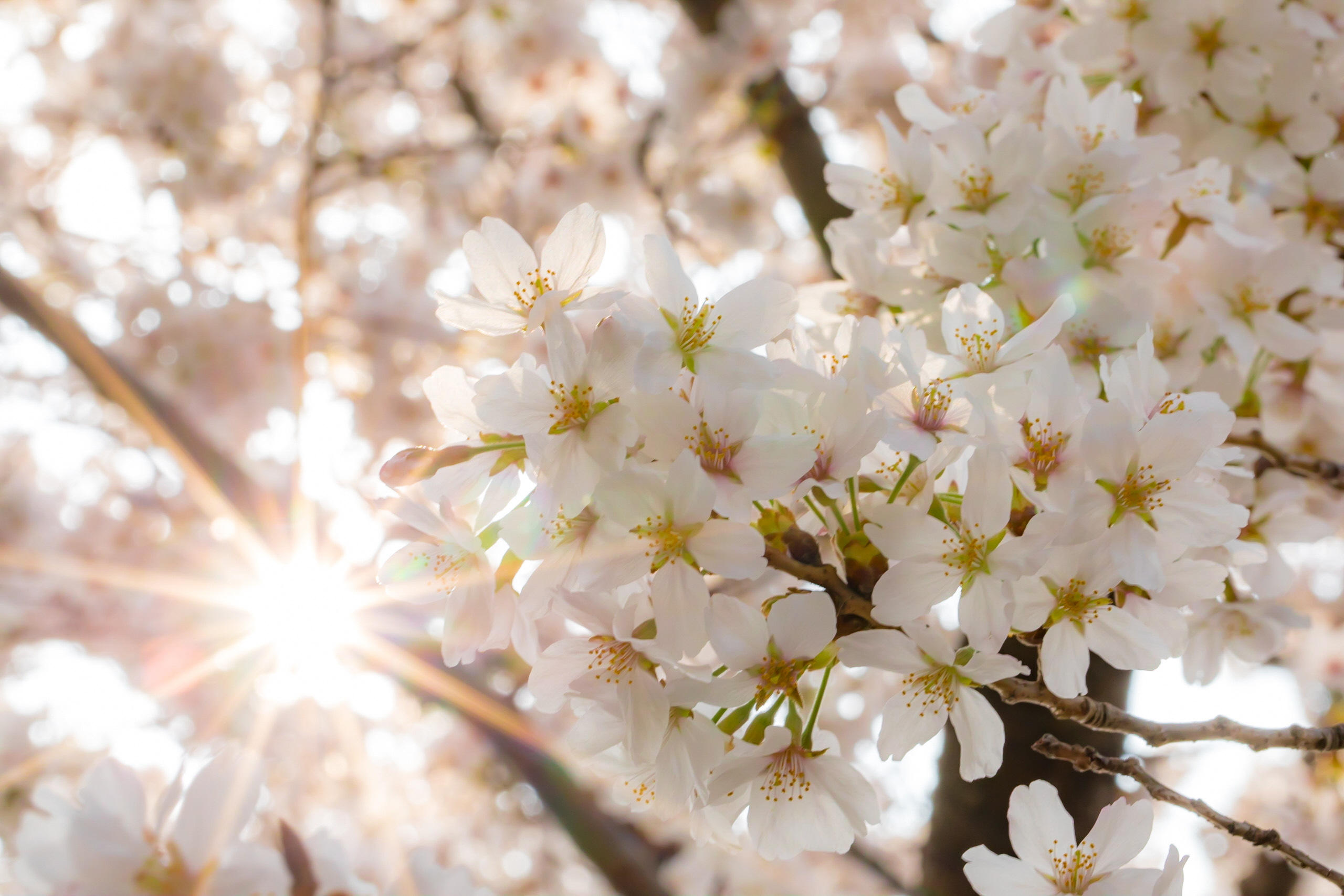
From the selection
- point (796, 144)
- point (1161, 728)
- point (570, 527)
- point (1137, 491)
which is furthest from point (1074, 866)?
point (796, 144)

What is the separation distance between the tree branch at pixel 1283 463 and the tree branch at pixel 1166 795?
596 millimetres

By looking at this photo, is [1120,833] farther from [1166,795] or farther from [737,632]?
[737,632]

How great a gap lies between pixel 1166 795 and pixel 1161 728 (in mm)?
63

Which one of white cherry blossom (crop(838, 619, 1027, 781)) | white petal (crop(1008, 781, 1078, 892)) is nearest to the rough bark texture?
white petal (crop(1008, 781, 1078, 892))

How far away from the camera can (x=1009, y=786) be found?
150 cm

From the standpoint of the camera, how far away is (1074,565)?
0.75 meters

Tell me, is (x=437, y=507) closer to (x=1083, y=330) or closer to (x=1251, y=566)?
(x=1083, y=330)

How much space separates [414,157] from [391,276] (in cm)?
70

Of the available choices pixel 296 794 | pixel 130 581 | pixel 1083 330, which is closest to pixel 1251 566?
pixel 1083 330

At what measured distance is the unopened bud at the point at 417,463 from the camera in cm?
78

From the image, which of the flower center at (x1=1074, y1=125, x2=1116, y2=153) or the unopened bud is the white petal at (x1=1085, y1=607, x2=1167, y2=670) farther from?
the flower center at (x1=1074, y1=125, x2=1116, y2=153)

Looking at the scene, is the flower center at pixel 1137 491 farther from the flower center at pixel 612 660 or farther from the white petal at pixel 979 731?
the flower center at pixel 612 660

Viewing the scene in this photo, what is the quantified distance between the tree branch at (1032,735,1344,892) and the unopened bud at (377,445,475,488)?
59 cm

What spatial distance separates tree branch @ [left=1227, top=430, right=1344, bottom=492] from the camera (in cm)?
124
